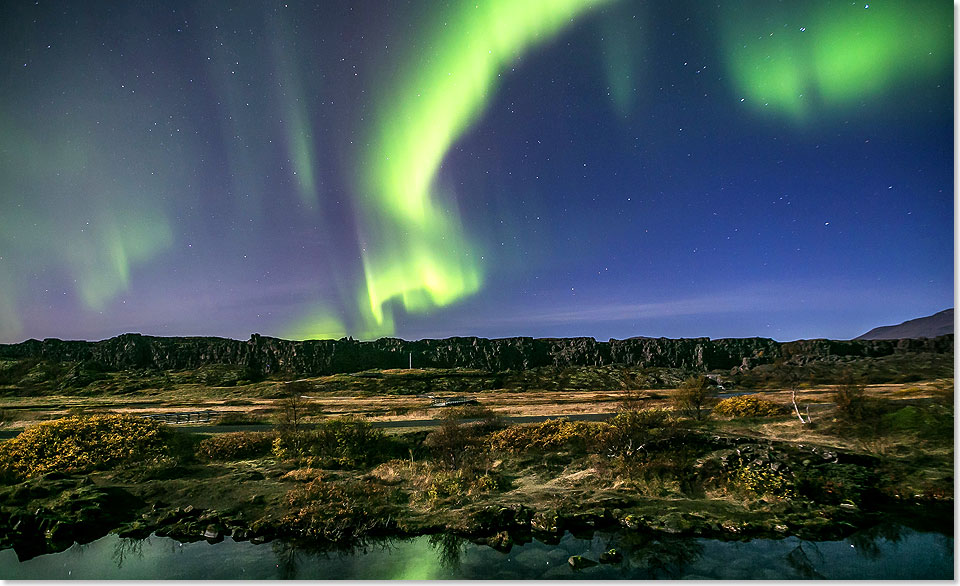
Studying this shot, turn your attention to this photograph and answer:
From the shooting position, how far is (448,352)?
32656 mm

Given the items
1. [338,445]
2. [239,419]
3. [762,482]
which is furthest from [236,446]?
[762,482]

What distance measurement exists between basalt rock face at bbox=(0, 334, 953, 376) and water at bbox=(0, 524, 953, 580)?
6555mm

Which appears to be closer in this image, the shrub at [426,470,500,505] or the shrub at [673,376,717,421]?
the shrub at [426,470,500,505]

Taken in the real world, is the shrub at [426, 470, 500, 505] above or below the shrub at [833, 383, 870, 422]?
below

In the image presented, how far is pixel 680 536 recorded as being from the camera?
997 cm

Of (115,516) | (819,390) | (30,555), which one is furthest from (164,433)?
(819,390)

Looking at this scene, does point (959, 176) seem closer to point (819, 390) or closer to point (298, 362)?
point (819, 390)

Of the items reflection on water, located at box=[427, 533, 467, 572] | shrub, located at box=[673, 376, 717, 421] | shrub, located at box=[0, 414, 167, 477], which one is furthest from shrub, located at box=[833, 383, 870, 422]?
shrub, located at box=[0, 414, 167, 477]

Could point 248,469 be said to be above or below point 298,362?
below

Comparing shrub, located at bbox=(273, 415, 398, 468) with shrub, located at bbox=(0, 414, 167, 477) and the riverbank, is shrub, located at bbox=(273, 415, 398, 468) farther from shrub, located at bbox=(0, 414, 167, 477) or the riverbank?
shrub, located at bbox=(0, 414, 167, 477)

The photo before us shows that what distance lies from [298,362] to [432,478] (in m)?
19.2

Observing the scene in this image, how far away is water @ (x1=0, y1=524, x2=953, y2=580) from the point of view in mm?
9062

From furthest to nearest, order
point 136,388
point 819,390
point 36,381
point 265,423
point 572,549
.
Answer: point 136,388
point 36,381
point 265,423
point 819,390
point 572,549

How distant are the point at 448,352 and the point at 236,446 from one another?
1901 cm
